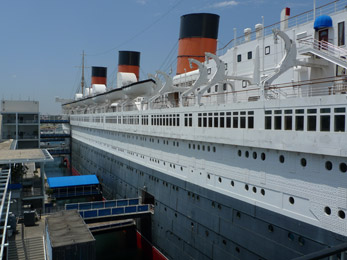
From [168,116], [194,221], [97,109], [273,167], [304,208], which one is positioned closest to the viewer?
[304,208]

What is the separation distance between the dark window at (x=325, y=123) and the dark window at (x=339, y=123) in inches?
7.3

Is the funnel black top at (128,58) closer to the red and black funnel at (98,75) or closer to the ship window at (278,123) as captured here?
the red and black funnel at (98,75)

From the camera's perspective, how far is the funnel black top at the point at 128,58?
32125 mm

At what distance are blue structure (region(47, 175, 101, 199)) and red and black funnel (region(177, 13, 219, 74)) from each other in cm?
1173

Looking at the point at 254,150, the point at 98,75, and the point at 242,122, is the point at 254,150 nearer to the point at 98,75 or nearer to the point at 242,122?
the point at 242,122

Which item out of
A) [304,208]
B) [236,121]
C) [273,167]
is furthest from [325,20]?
[304,208]

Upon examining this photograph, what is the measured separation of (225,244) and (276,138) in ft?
14.5

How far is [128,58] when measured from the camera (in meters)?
32.3

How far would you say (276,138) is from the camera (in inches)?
346

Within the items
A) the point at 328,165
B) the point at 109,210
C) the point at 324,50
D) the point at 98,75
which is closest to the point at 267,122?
the point at 328,165

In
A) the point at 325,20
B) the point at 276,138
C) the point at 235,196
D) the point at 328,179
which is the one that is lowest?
the point at 235,196

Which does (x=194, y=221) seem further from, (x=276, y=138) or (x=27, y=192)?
(x=27, y=192)

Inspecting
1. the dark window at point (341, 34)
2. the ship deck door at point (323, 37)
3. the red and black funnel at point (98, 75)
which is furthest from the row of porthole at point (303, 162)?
the red and black funnel at point (98, 75)

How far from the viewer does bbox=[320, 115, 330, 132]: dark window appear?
7.62 metres
